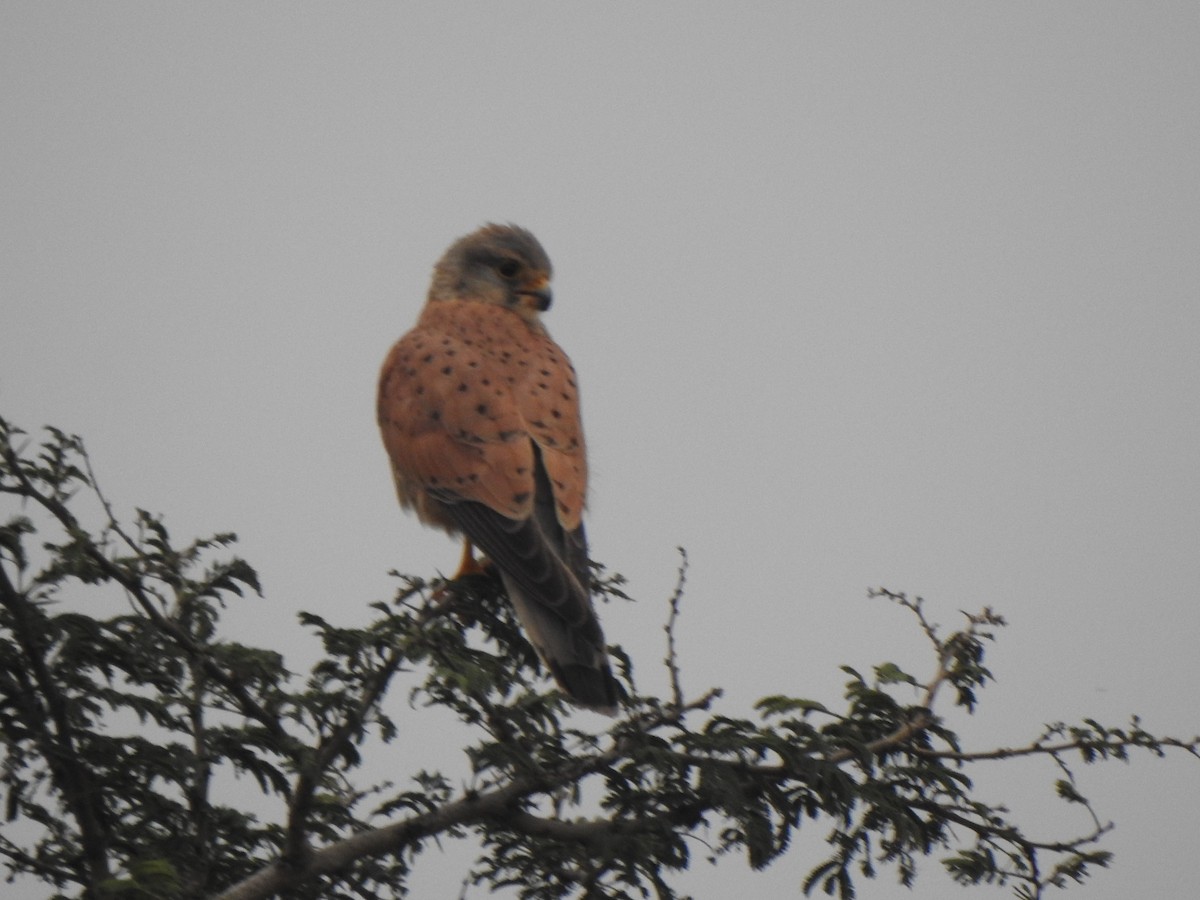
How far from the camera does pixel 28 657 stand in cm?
220

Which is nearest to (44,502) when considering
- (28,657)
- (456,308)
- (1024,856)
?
(28,657)

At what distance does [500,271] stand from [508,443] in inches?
51.7

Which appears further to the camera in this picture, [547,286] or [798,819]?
[547,286]

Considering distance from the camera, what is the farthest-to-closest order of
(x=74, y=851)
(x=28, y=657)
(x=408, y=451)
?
(x=408, y=451)
(x=74, y=851)
(x=28, y=657)

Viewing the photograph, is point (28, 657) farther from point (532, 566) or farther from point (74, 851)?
point (532, 566)

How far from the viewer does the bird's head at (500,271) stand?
4945 millimetres

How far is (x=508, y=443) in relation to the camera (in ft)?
12.7

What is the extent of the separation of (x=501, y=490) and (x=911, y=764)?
1.68m

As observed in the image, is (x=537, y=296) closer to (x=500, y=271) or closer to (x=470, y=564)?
(x=500, y=271)

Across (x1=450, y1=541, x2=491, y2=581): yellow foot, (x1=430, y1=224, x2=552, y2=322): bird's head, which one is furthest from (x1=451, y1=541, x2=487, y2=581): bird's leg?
(x1=430, y1=224, x2=552, y2=322): bird's head

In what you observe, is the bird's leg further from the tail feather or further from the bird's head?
the bird's head

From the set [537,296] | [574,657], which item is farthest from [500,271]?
[574,657]

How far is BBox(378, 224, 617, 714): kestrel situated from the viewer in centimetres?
310

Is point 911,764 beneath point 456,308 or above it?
beneath
